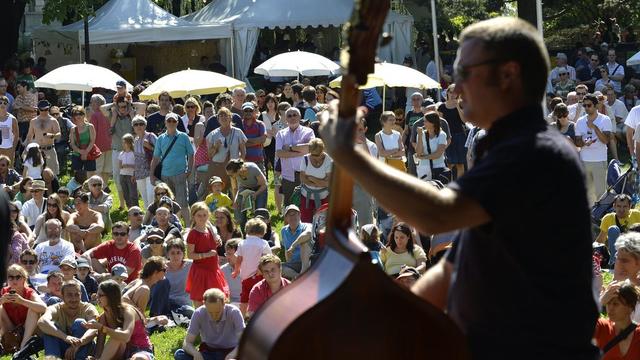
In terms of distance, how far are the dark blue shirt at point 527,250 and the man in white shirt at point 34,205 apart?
12.4m

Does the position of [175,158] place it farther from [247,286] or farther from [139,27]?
[139,27]

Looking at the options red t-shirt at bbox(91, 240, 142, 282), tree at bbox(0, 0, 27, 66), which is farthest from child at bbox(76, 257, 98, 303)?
tree at bbox(0, 0, 27, 66)

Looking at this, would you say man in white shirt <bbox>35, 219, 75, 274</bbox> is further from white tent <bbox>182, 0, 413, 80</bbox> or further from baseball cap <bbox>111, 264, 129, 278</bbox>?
white tent <bbox>182, 0, 413, 80</bbox>

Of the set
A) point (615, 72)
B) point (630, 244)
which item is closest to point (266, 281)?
point (630, 244)

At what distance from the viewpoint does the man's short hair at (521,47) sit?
268 cm

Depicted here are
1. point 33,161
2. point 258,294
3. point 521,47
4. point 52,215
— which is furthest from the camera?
point 33,161

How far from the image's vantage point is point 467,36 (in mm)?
2754

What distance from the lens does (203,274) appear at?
1176cm

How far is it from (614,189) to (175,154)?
521cm

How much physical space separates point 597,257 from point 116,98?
340 inches

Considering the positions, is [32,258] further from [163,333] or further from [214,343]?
[214,343]

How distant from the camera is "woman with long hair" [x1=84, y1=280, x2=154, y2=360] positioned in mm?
10062

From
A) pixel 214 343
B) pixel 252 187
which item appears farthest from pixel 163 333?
pixel 252 187

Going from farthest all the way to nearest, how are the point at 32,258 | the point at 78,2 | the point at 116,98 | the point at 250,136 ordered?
the point at 78,2, the point at 116,98, the point at 250,136, the point at 32,258
